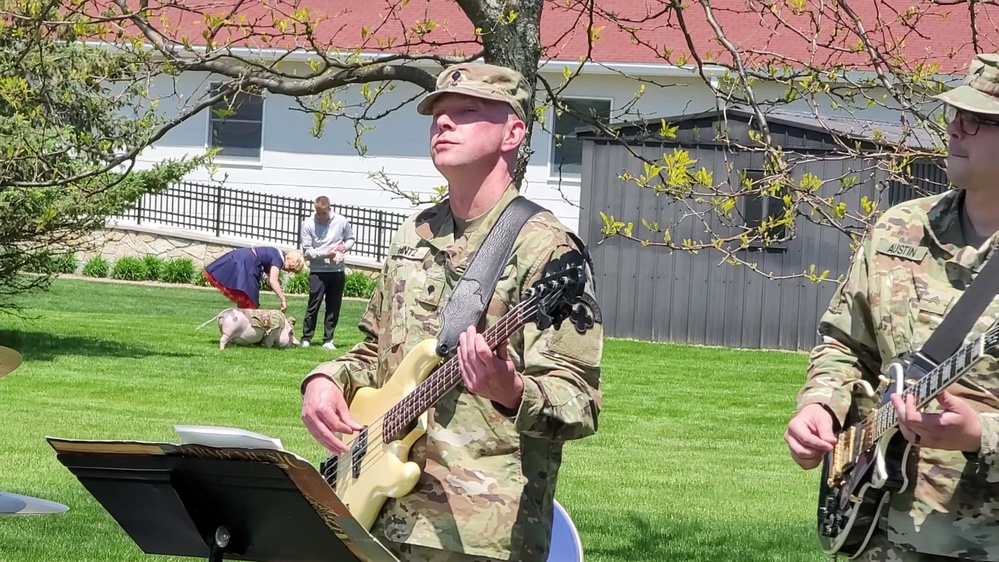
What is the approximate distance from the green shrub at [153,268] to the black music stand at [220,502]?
2430 centimetres

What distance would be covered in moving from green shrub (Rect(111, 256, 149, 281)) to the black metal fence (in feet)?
3.06

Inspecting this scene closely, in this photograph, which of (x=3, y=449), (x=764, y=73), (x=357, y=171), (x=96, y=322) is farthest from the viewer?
(x=357, y=171)

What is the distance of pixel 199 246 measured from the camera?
28234mm

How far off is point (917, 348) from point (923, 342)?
0.02 metres

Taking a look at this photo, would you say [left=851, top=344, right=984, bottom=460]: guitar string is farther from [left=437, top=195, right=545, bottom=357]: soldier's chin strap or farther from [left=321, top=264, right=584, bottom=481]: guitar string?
[left=437, top=195, right=545, bottom=357]: soldier's chin strap

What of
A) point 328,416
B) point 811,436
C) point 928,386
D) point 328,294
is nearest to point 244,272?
point 328,294

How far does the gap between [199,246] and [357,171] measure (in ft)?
12.1

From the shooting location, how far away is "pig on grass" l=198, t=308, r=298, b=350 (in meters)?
17.4

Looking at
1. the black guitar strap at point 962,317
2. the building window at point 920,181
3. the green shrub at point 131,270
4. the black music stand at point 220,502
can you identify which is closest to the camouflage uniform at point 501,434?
the black music stand at point 220,502

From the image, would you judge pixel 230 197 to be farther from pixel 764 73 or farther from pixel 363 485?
pixel 363 485

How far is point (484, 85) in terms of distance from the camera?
4.02m

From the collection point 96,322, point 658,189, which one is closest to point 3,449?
point 658,189

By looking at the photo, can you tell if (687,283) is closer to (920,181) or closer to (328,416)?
(920,181)

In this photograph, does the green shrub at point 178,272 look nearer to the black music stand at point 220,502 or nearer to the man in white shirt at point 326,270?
the man in white shirt at point 326,270
